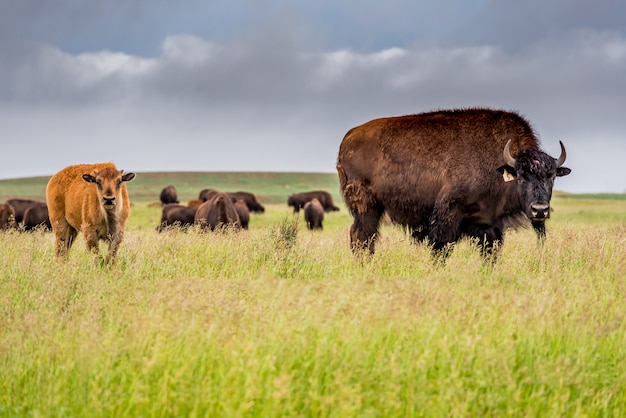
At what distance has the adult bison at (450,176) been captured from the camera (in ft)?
31.2

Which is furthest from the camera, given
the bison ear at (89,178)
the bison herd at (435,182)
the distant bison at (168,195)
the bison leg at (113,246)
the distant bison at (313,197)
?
the distant bison at (168,195)

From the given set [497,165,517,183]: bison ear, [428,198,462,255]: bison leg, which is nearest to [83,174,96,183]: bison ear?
[428,198,462,255]: bison leg

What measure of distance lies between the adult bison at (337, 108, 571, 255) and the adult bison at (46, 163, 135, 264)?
12.0ft

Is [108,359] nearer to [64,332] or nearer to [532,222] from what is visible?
[64,332]

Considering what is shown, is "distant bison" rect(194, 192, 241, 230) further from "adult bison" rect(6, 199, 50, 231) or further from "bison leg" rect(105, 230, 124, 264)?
"bison leg" rect(105, 230, 124, 264)

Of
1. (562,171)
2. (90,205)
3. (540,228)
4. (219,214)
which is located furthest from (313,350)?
(219,214)

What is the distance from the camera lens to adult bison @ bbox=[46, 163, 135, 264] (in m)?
10.5

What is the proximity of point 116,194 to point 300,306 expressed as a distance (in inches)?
223

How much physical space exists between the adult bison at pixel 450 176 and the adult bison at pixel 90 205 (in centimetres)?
365

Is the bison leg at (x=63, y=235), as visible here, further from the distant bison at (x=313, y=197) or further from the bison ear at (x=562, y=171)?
the distant bison at (x=313, y=197)

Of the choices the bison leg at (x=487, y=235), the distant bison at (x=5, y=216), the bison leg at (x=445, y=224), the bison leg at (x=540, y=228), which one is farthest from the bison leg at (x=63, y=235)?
the distant bison at (x=5, y=216)

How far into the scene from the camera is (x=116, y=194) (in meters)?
10.4

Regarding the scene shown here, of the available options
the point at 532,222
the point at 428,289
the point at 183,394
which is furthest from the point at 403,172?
the point at 183,394

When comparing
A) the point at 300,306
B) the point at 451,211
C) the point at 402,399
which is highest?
the point at 451,211
